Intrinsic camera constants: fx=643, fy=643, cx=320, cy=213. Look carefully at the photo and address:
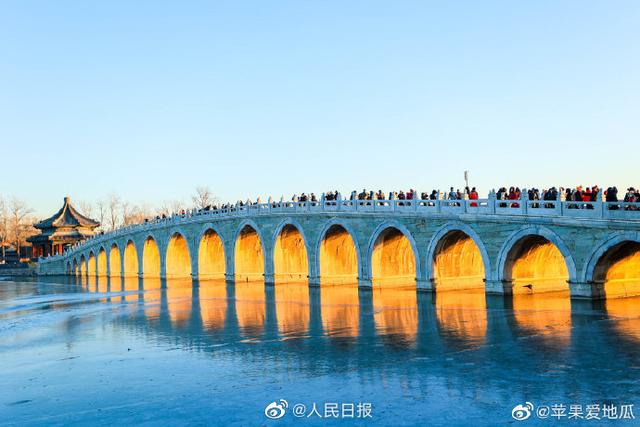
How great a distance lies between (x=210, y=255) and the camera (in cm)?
4953

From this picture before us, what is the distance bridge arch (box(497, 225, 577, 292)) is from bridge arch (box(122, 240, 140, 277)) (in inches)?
1805

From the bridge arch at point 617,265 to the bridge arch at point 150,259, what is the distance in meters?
43.4

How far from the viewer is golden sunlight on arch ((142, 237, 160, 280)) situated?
5947cm

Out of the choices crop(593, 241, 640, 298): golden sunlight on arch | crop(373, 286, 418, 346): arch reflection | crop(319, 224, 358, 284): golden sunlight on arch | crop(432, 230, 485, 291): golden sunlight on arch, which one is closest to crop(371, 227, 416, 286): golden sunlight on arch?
crop(373, 286, 418, 346): arch reflection

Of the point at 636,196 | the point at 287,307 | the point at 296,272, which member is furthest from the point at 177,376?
the point at 296,272

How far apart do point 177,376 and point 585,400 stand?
805 cm

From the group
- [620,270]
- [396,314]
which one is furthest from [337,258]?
[620,270]

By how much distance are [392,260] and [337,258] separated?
4482 millimetres

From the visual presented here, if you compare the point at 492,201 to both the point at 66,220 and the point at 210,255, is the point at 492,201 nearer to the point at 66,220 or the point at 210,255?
the point at 210,255

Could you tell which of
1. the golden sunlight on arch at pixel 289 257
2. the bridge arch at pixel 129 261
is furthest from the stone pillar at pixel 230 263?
the bridge arch at pixel 129 261

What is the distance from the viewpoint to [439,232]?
1097 inches

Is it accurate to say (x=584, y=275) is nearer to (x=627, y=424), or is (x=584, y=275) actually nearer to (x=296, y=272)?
(x=627, y=424)

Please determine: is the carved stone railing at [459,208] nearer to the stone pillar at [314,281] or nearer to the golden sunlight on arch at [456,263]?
the golden sunlight on arch at [456,263]

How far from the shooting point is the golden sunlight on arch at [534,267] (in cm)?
2500
